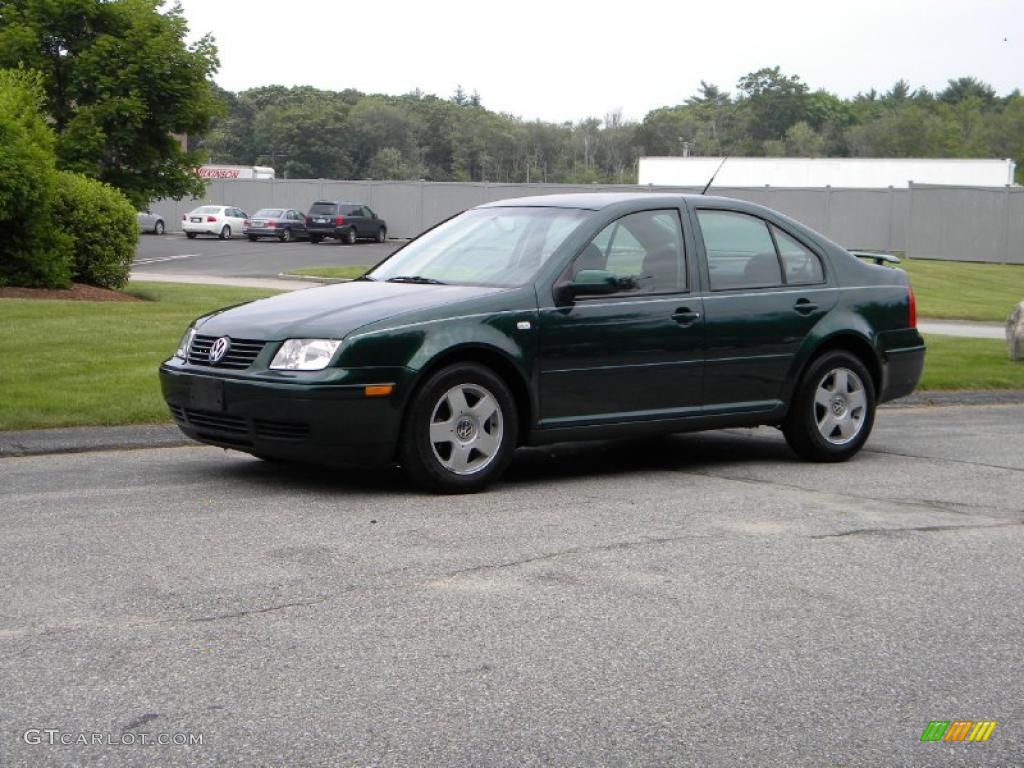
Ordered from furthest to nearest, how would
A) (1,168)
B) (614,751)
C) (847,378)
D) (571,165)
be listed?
(571,165) → (1,168) → (847,378) → (614,751)

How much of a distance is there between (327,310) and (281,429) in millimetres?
760

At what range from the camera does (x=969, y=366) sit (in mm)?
16141

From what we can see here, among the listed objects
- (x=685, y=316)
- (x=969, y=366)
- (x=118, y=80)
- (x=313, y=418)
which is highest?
(x=118, y=80)

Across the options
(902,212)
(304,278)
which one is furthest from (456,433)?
(902,212)

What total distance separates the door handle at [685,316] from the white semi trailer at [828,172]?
50.7 metres

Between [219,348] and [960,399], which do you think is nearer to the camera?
[219,348]

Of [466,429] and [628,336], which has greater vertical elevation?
[628,336]

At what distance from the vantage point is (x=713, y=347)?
29.7 feet

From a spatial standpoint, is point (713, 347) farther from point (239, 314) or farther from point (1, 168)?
point (1, 168)

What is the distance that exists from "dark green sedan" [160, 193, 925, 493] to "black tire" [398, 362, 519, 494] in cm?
1

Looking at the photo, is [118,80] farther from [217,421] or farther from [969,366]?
[217,421]

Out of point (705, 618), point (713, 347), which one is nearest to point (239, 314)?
point (713, 347)

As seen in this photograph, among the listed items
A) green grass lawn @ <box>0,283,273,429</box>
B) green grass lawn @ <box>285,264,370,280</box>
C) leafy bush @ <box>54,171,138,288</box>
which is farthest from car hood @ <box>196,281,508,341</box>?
green grass lawn @ <box>285,264,370,280</box>

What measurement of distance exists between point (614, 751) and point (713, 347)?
5.14 metres
